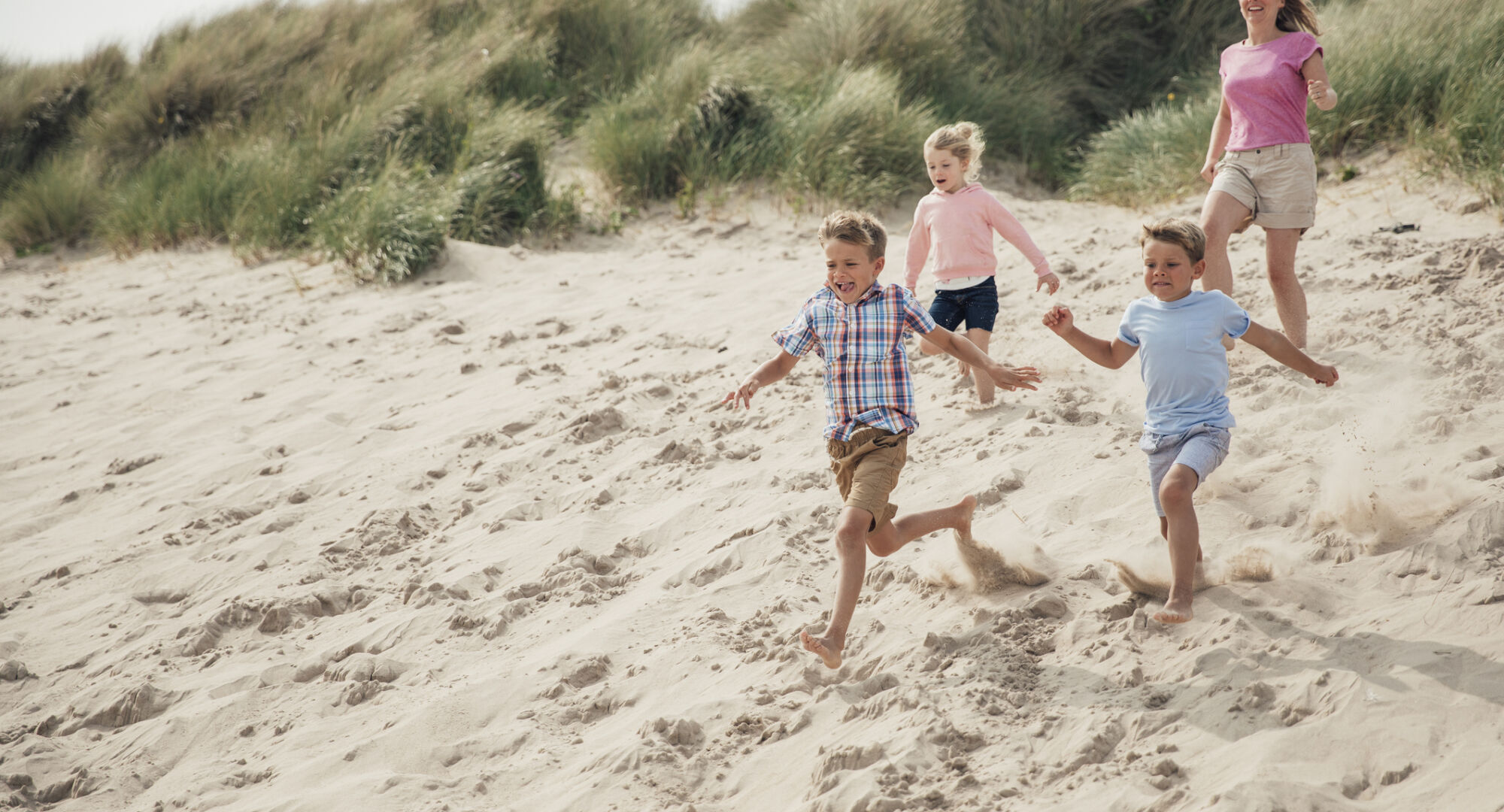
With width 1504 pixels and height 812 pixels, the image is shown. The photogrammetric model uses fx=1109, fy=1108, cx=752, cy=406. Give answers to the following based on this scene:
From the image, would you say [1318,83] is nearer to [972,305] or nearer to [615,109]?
[972,305]

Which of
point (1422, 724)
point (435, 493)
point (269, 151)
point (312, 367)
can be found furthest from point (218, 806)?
point (269, 151)

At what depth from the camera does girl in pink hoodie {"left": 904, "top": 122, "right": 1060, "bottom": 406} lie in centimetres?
462

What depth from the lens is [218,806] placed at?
10.4 feet

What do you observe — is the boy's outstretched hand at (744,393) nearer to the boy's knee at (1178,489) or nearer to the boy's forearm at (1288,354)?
the boy's knee at (1178,489)

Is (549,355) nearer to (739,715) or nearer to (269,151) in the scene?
(739,715)

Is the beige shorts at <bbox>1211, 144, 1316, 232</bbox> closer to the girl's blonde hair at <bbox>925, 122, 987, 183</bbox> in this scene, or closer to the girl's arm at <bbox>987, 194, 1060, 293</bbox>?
the girl's arm at <bbox>987, 194, 1060, 293</bbox>

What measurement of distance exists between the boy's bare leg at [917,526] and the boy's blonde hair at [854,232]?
831 mm

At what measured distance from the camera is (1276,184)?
4629mm

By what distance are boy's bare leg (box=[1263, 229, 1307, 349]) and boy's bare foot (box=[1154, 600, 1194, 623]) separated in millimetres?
2141

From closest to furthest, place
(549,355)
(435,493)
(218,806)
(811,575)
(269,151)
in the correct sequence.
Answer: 1. (218,806)
2. (811,575)
3. (435,493)
4. (549,355)
5. (269,151)

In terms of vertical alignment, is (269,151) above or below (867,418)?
above

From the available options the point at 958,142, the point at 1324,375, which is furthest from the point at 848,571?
the point at 958,142

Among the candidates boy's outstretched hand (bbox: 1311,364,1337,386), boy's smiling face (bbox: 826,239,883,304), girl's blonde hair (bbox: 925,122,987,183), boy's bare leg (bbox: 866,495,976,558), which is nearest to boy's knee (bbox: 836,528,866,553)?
boy's bare leg (bbox: 866,495,976,558)

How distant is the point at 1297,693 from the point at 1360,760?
9.8 inches
